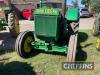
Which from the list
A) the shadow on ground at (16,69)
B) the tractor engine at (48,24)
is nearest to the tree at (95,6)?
the tractor engine at (48,24)

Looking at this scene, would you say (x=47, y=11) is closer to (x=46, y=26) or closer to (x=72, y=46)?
(x=46, y=26)

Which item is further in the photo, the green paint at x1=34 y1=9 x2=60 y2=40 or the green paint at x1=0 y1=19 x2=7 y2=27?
the green paint at x1=0 y1=19 x2=7 y2=27

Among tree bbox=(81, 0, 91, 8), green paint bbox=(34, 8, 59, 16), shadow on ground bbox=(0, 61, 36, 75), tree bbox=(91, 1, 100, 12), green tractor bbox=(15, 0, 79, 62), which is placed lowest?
tree bbox=(81, 0, 91, 8)

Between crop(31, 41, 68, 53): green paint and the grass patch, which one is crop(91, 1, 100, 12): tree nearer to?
the grass patch

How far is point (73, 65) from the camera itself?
8.26m

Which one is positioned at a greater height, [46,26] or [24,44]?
[46,26]

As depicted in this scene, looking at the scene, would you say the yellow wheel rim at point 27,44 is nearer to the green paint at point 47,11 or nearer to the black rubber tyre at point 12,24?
the green paint at point 47,11

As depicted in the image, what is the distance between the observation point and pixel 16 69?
326 inches

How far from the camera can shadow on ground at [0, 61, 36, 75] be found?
8.06 m

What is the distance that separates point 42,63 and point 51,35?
0.95 meters

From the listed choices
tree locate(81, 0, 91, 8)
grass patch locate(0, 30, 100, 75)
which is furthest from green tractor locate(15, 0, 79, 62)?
tree locate(81, 0, 91, 8)

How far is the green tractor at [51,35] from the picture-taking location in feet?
28.4

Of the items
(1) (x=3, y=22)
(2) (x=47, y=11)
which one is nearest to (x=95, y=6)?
(1) (x=3, y=22)

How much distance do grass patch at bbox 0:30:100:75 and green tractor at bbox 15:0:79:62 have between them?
1.00 ft
